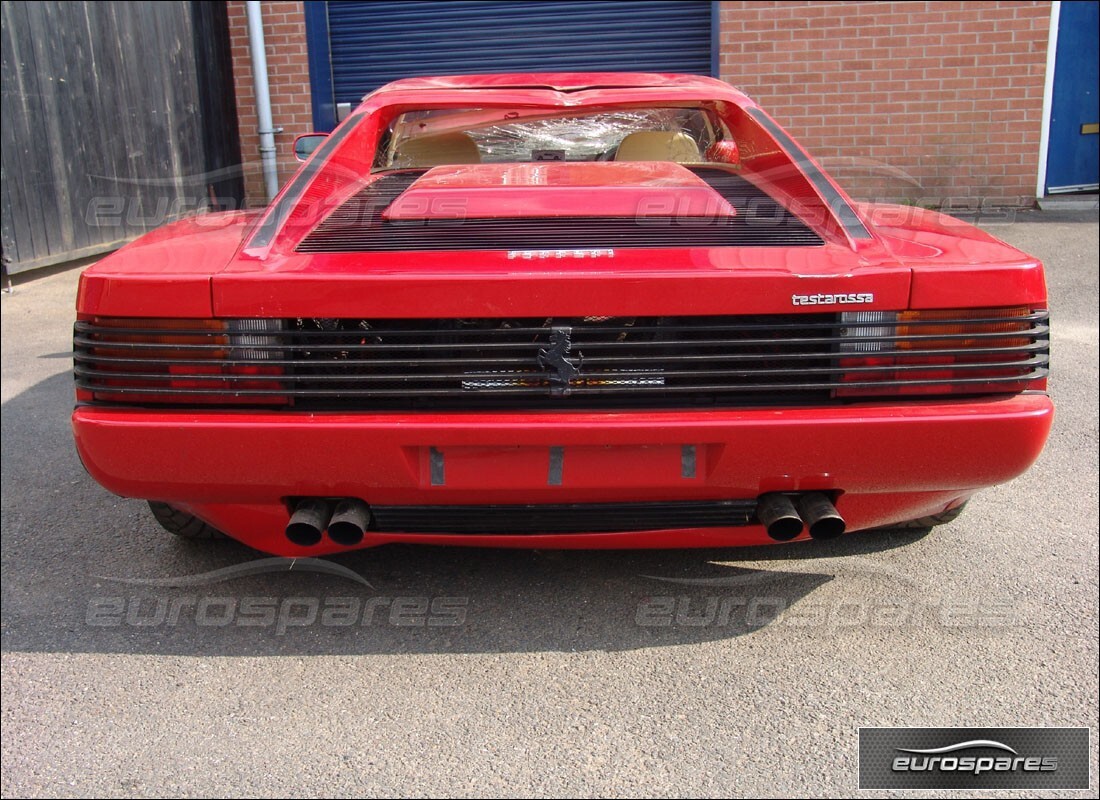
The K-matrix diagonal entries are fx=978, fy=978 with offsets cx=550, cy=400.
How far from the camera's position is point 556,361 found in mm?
2264

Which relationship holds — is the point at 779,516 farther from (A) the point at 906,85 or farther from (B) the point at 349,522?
(A) the point at 906,85

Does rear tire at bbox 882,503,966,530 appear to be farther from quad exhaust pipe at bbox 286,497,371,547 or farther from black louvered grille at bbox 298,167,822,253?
quad exhaust pipe at bbox 286,497,371,547

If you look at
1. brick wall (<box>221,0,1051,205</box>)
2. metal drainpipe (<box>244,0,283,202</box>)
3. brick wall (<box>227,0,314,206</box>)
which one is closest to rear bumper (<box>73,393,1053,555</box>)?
brick wall (<box>221,0,1051,205</box>)

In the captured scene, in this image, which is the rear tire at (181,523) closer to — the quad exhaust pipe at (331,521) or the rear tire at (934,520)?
the quad exhaust pipe at (331,521)

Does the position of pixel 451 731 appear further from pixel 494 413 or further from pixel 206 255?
pixel 206 255

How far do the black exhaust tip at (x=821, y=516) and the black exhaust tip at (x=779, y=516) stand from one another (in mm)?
26

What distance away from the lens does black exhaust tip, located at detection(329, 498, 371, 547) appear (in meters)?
2.38

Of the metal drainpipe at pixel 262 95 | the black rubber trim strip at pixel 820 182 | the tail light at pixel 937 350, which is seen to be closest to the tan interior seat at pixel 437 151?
the black rubber trim strip at pixel 820 182

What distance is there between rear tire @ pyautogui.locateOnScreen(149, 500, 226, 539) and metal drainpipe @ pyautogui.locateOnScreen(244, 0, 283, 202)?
266 inches

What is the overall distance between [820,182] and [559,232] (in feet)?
2.89

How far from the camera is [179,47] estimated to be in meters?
9.36

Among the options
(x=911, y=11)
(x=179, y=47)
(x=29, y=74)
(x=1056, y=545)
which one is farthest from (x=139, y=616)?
(x=911, y=11)

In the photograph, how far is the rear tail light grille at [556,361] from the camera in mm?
2275
